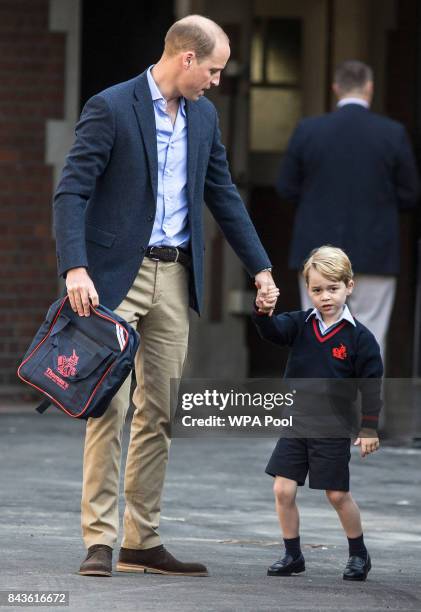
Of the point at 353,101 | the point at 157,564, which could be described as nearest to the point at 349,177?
the point at 353,101

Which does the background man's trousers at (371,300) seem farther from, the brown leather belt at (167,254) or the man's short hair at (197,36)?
the man's short hair at (197,36)

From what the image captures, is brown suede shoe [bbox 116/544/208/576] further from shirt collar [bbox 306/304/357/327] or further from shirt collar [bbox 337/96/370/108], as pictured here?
shirt collar [bbox 337/96/370/108]

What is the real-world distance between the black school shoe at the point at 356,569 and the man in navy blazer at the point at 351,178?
144 inches

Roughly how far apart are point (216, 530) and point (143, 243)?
1.70 metres

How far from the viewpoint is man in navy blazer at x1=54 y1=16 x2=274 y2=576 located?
19.1ft

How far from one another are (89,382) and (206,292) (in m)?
5.54

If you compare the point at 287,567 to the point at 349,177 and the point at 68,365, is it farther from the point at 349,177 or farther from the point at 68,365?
the point at 349,177

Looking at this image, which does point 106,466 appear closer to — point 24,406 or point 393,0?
point 24,406

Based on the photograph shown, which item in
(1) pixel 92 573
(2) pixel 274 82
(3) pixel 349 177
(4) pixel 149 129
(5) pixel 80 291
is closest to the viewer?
(5) pixel 80 291

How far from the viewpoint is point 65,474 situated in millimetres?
8414

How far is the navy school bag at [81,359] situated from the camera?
18.4 ft

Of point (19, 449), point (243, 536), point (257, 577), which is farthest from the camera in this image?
point (19, 449)

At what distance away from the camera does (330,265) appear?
5996 millimetres

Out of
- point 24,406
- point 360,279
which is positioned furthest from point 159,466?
point 24,406
